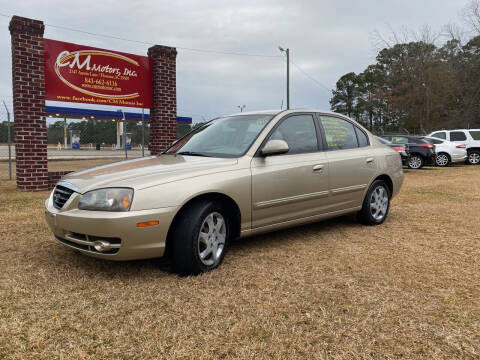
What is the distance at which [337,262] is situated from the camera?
3844 mm

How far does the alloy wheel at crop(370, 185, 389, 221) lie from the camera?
5309 millimetres

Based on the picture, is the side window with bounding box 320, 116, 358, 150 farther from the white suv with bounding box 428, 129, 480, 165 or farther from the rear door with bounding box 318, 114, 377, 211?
the white suv with bounding box 428, 129, 480, 165

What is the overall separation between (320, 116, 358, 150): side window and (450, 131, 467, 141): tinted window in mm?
15988

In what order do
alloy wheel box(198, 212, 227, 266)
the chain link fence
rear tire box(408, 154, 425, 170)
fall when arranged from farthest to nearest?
the chain link fence
rear tire box(408, 154, 425, 170)
alloy wheel box(198, 212, 227, 266)

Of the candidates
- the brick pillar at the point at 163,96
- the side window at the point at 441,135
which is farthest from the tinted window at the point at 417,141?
the brick pillar at the point at 163,96

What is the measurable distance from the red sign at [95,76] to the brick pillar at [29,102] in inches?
10.3

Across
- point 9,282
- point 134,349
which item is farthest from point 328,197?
point 9,282

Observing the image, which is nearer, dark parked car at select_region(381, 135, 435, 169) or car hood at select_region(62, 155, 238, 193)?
car hood at select_region(62, 155, 238, 193)

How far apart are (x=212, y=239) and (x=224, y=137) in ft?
4.21

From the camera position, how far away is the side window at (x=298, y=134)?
4.25 meters

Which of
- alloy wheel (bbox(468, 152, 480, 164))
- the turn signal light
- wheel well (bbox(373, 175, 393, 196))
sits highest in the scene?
alloy wheel (bbox(468, 152, 480, 164))

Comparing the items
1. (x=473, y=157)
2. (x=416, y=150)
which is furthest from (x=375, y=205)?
(x=473, y=157)

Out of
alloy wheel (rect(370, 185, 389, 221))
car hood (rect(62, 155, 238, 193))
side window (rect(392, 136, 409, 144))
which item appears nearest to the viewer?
car hood (rect(62, 155, 238, 193))

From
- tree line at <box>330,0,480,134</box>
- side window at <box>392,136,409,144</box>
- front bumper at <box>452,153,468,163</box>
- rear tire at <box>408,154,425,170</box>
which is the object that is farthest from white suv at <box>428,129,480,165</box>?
tree line at <box>330,0,480,134</box>
